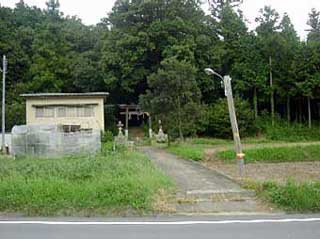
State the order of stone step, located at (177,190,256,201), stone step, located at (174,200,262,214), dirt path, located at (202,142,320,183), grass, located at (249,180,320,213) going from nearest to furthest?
grass, located at (249,180,320,213)
stone step, located at (174,200,262,214)
stone step, located at (177,190,256,201)
dirt path, located at (202,142,320,183)

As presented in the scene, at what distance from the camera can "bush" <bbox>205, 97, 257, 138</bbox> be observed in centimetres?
4025

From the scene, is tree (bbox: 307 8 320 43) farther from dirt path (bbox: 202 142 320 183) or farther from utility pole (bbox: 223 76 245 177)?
utility pole (bbox: 223 76 245 177)

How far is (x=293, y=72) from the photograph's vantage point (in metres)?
43.2

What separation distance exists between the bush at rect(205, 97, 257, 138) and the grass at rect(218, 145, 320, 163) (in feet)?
51.4

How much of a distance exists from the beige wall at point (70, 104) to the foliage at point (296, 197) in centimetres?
3024

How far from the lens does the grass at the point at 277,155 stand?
74.8 feet

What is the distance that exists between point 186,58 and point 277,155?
739 inches

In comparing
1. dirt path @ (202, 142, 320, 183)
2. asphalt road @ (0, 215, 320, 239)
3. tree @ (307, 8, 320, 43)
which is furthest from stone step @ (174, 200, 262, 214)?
tree @ (307, 8, 320, 43)

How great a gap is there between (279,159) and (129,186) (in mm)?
14779

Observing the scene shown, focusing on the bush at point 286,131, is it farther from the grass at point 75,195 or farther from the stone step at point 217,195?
the grass at point 75,195

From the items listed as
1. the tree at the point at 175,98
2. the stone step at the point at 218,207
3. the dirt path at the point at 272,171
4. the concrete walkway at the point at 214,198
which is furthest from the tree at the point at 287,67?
the stone step at the point at 218,207

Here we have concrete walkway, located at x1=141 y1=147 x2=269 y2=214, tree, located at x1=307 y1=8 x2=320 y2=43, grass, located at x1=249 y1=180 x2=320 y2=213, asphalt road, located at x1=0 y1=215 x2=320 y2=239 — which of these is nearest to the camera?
asphalt road, located at x1=0 y1=215 x2=320 y2=239

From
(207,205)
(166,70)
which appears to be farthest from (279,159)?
Result: (207,205)

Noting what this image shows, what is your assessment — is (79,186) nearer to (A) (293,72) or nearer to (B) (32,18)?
(A) (293,72)
